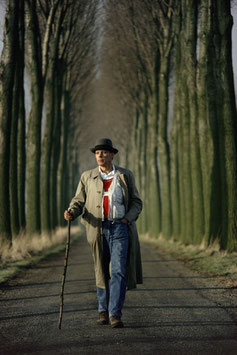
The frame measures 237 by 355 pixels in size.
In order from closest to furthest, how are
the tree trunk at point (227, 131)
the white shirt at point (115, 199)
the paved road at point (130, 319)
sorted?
the paved road at point (130, 319), the white shirt at point (115, 199), the tree trunk at point (227, 131)

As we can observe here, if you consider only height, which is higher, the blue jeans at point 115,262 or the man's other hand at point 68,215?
the man's other hand at point 68,215

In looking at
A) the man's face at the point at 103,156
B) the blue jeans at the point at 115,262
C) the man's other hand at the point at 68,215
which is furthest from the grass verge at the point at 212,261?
the man's other hand at the point at 68,215

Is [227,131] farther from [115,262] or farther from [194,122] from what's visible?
[115,262]

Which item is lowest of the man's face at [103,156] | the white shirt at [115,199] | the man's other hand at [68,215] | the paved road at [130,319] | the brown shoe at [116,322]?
the paved road at [130,319]

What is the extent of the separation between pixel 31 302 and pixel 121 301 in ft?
7.20

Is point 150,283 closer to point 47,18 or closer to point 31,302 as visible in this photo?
point 31,302

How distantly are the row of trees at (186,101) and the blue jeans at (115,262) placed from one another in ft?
27.8

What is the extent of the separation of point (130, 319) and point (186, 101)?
15.0m

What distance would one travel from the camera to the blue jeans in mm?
6125

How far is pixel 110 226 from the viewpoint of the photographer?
6.32m

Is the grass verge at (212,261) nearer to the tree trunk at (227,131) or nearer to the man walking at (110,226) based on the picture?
the tree trunk at (227,131)

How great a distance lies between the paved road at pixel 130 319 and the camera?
501cm

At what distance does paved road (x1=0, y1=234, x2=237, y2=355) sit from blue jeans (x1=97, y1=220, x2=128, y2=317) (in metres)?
0.28

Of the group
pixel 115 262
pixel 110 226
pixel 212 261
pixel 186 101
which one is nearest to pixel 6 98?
pixel 212 261
